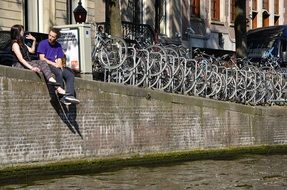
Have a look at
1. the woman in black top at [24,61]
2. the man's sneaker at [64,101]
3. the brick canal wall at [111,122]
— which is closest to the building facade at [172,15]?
the brick canal wall at [111,122]

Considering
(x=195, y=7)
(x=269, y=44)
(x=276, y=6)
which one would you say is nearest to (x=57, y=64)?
(x=269, y=44)

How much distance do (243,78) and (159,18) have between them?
12435mm

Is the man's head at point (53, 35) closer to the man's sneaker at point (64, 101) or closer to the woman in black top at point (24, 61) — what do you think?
the woman in black top at point (24, 61)

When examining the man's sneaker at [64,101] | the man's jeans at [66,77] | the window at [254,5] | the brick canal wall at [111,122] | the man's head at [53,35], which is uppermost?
the window at [254,5]

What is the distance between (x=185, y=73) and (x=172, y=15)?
1550 cm

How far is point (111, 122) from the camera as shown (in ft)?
48.8

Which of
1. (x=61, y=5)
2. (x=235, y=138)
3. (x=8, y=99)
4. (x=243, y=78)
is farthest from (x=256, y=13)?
(x=8, y=99)

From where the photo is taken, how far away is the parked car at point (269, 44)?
28375 millimetres

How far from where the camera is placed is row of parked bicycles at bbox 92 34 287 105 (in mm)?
16406

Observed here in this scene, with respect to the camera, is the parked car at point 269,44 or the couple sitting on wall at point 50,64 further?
the parked car at point 269,44

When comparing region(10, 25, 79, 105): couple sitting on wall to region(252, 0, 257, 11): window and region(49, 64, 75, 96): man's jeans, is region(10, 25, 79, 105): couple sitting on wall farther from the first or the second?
region(252, 0, 257, 11): window

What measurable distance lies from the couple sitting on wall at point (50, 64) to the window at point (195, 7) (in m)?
22.1

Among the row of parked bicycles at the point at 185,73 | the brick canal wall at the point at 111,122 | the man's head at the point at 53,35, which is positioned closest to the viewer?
the brick canal wall at the point at 111,122

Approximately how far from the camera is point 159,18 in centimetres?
3234
